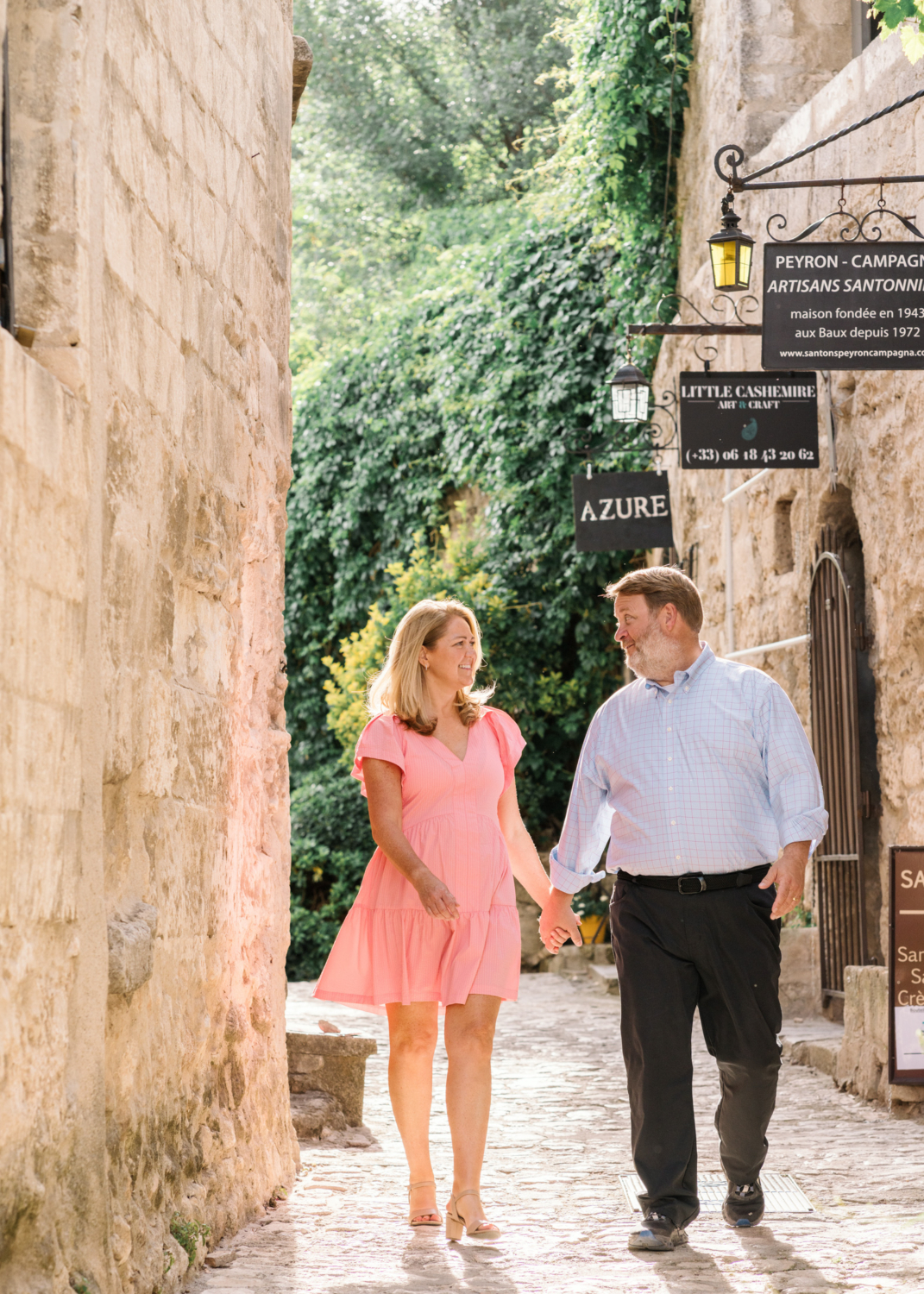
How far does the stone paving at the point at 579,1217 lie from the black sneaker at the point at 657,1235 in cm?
3

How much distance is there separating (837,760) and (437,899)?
4472 mm

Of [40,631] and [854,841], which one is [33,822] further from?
[854,841]

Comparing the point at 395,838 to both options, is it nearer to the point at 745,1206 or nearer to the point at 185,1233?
the point at 185,1233

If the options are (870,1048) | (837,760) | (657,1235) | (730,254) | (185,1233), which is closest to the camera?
(185,1233)

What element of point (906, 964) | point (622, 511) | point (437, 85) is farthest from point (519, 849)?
point (437, 85)

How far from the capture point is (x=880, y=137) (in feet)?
22.9

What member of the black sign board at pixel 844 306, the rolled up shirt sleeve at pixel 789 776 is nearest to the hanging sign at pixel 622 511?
the black sign board at pixel 844 306

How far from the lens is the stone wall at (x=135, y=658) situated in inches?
99.0

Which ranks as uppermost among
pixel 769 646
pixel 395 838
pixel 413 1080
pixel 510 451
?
pixel 510 451

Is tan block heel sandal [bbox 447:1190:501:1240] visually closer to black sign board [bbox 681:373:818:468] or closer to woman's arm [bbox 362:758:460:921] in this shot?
woman's arm [bbox 362:758:460:921]

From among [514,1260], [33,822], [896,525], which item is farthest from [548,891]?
[896,525]

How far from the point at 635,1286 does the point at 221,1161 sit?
107cm

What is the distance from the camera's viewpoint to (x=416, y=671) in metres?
4.24

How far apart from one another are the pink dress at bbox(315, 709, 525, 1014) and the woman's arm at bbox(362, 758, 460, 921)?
0.04 meters
